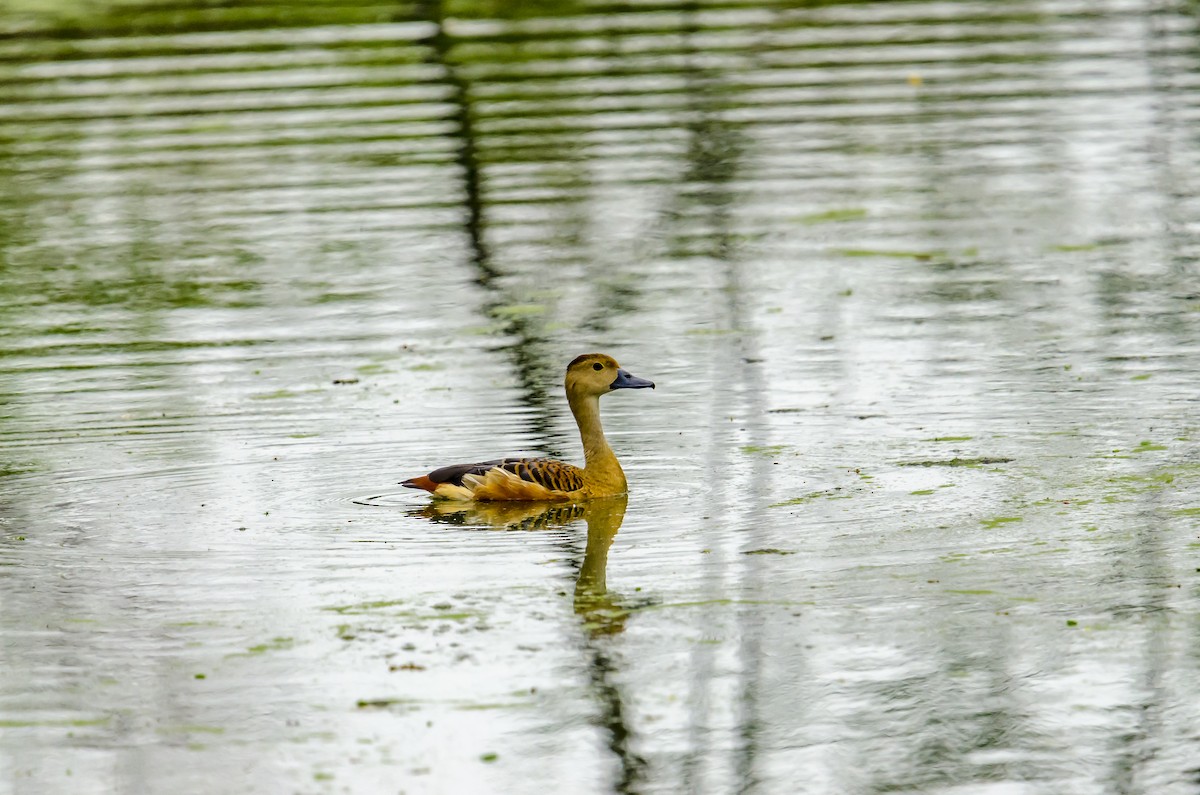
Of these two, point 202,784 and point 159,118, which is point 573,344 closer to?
point 202,784

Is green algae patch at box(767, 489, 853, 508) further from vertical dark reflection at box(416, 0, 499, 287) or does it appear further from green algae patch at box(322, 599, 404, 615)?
vertical dark reflection at box(416, 0, 499, 287)

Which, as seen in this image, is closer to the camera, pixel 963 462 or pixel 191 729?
pixel 191 729

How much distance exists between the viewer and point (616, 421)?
11.4 m

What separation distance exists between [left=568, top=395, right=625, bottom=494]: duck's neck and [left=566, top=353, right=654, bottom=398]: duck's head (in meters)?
0.04

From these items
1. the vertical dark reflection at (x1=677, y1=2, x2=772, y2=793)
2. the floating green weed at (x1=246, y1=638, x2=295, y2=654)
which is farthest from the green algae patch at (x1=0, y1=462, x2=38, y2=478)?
the vertical dark reflection at (x1=677, y1=2, x2=772, y2=793)

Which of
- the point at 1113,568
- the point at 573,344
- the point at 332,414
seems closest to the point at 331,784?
the point at 1113,568

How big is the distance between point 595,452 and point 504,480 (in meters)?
0.59

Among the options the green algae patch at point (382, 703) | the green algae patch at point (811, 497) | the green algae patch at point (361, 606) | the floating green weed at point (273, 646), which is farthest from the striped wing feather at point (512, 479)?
the green algae patch at point (382, 703)

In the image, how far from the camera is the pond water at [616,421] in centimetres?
682

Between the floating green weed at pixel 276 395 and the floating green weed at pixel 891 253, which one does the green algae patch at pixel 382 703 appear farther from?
the floating green weed at pixel 891 253

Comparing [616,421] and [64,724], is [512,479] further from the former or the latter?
[64,724]

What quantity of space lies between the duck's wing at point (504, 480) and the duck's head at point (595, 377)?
57 cm

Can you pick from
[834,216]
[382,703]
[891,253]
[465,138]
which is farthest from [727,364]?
[465,138]

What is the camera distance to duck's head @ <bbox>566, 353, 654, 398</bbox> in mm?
10266
